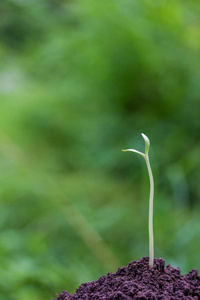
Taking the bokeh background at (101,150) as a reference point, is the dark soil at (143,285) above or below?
below

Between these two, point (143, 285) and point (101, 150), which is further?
point (101, 150)

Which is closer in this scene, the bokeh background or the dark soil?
the dark soil

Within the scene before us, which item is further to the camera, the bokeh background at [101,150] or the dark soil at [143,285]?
the bokeh background at [101,150]

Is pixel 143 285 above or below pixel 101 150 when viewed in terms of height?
below

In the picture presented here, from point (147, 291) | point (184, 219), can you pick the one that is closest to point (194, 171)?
point (184, 219)

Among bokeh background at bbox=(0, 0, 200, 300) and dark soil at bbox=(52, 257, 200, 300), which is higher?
bokeh background at bbox=(0, 0, 200, 300)
